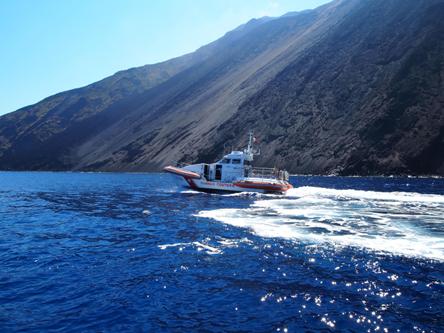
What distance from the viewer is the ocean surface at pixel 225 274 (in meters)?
9.93

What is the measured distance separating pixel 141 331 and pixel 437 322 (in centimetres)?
742

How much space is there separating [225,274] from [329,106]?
10402cm

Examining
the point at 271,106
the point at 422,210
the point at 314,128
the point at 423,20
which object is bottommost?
the point at 422,210

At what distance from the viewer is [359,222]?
2386 cm

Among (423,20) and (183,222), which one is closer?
(183,222)

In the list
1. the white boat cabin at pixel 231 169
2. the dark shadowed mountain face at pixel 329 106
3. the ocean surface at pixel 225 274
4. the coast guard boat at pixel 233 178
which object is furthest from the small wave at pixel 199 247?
the dark shadowed mountain face at pixel 329 106

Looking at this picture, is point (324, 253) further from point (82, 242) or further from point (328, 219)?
point (82, 242)

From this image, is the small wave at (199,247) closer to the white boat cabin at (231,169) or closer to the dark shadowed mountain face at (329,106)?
the white boat cabin at (231,169)

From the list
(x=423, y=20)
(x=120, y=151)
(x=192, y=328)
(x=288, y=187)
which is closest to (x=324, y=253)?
(x=192, y=328)

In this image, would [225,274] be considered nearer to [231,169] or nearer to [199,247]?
[199,247]

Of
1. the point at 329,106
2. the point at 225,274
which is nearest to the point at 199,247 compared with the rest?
the point at 225,274

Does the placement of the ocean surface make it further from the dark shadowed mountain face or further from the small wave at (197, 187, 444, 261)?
the dark shadowed mountain face

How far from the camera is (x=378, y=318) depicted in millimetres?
9859

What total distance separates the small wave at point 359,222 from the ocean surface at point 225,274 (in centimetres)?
11
